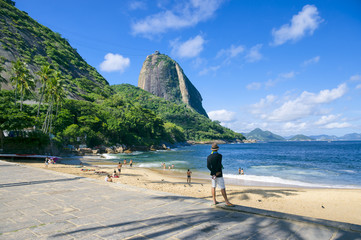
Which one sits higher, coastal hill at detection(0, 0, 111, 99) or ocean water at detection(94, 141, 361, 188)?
coastal hill at detection(0, 0, 111, 99)

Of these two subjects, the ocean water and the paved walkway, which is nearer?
the paved walkway

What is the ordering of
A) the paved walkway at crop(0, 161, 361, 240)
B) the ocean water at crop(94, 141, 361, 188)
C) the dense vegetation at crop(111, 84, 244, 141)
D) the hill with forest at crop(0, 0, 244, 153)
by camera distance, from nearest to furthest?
the paved walkway at crop(0, 161, 361, 240), the ocean water at crop(94, 141, 361, 188), the hill with forest at crop(0, 0, 244, 153), the dense vegetation at crop(111, 84, 244, 141)

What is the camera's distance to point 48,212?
5129 mm

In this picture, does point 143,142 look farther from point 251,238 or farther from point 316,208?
point 251,238

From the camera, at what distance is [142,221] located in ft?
14.8

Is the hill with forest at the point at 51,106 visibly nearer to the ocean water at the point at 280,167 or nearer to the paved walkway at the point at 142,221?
the ocean water at the point at 280,167

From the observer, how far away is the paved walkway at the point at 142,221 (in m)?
3.82

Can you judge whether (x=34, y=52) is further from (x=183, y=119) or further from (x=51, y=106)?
(x=183, y=119)

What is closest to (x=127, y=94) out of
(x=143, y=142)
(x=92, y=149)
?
(x=143, y=142)

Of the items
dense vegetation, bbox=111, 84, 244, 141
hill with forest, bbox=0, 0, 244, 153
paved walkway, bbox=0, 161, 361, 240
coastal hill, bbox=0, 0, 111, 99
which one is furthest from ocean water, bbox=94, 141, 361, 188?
dense vegetation, bbox=111, 84, 244, 141

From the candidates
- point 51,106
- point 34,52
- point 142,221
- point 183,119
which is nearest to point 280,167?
point 142,221

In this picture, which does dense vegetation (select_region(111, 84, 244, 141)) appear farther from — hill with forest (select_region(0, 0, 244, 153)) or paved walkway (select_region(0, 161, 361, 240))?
paved walkway (select_region(0, 161, 361, 240))

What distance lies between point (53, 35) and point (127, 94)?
7341cm

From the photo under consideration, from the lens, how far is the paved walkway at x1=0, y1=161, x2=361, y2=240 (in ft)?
12.5
